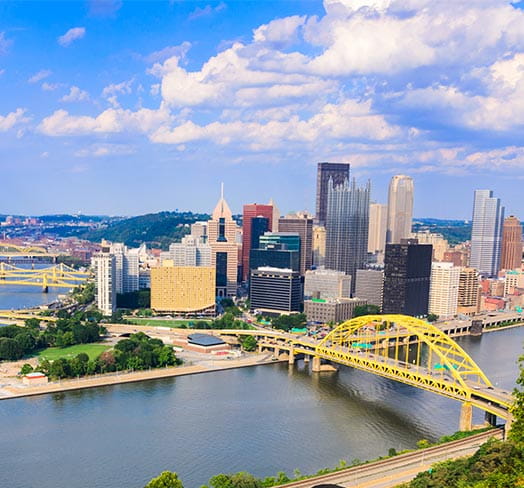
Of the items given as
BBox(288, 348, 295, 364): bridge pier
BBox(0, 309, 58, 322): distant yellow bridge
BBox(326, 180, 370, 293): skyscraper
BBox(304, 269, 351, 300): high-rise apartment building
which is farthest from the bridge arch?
BBox(0, 309, 58, 322): distant yellow bridge

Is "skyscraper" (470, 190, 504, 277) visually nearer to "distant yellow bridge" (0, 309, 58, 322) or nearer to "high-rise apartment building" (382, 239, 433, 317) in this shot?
"high-rise apartment building" (382, 239, 433, 317)

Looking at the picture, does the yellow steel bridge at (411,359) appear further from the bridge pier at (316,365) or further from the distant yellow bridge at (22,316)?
the distant yellow bridge at (22,316)

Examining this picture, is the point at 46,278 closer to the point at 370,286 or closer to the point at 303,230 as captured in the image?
the point at 303,230

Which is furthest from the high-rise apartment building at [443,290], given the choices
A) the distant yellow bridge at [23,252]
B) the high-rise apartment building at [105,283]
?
the distant yellow bridge at [23,252]

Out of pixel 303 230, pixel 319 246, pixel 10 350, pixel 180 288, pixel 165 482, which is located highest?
pixel 303 230

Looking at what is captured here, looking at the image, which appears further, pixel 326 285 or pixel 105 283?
pixel 326 285

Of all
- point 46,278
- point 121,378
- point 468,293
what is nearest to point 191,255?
point 46,278

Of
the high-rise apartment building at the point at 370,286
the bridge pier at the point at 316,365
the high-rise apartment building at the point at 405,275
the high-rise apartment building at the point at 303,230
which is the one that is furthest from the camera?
the high-rise apartment building at the point at 303,230

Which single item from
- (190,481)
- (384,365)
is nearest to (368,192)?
(384,365)
